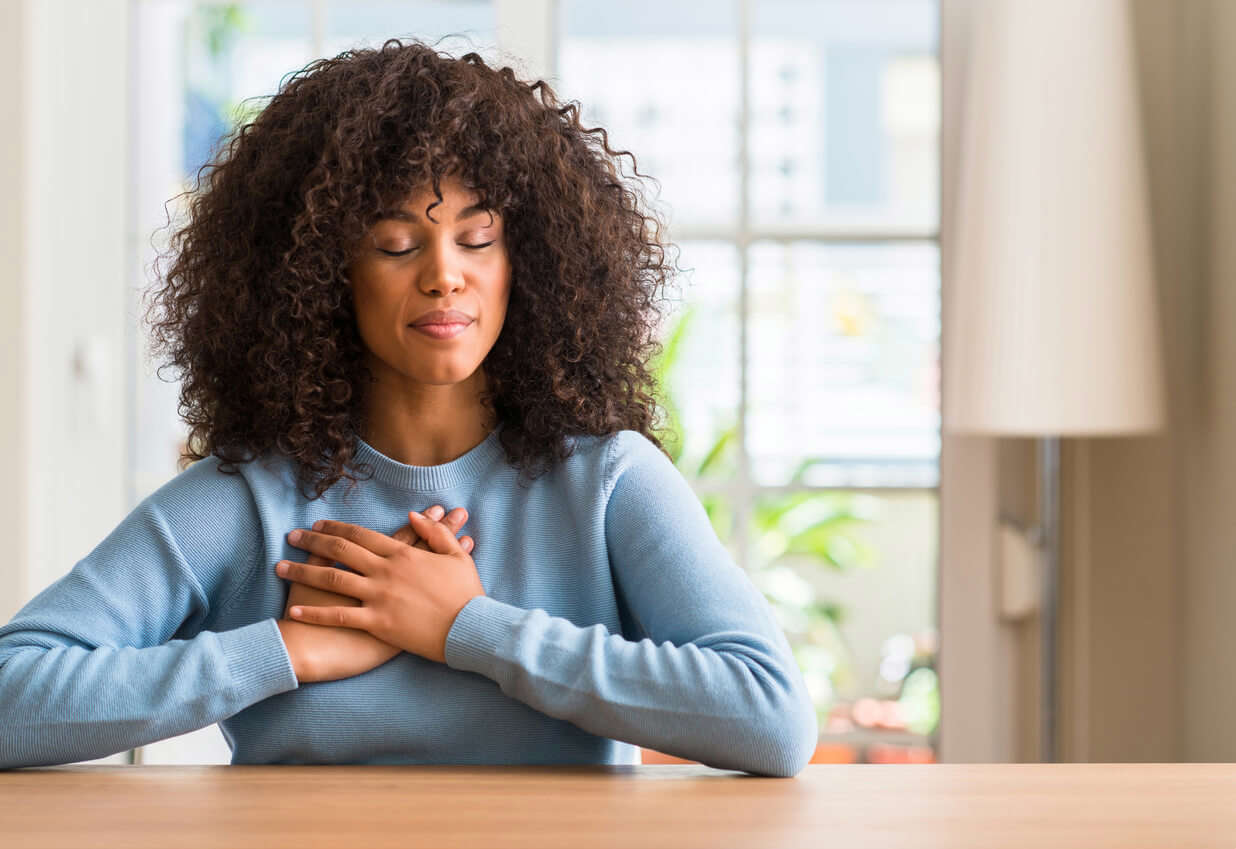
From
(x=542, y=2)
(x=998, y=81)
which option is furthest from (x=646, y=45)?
(x=998, y=81)

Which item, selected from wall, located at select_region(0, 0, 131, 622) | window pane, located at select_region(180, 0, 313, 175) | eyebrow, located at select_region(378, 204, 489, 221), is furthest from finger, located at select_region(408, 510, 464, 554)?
window pane, located at select_region(180, 0, 313, 175)

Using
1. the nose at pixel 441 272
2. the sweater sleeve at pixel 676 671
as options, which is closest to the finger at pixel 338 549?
the sweater sleeve at pixel 676 671

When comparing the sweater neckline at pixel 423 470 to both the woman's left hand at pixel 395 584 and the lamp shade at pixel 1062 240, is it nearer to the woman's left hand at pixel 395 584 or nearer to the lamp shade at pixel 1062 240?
the woman's left hand at pixel 395 584

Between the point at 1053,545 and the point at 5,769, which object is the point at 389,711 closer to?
the point at 5,769

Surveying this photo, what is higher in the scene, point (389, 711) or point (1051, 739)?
point (389, 711)

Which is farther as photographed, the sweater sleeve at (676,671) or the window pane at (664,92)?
the window pane at (664,92)

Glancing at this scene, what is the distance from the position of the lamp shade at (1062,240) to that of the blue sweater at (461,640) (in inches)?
38.7

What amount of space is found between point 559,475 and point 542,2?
1.52m

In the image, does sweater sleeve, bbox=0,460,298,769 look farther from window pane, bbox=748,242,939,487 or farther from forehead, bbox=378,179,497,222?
window pane, bbox=748,242,939,487

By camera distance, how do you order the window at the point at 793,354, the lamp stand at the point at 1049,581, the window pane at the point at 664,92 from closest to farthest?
the lamp stand at the point at 1049,581 < the window at the point at 793,354 < the window pane at the point at 664,92

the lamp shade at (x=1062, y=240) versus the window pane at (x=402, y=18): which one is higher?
the window pane at (x=402, y=18)

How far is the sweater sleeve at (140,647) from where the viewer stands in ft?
3.21

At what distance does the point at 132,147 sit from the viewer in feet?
8.34

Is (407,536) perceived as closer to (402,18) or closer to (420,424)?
(420,424)
